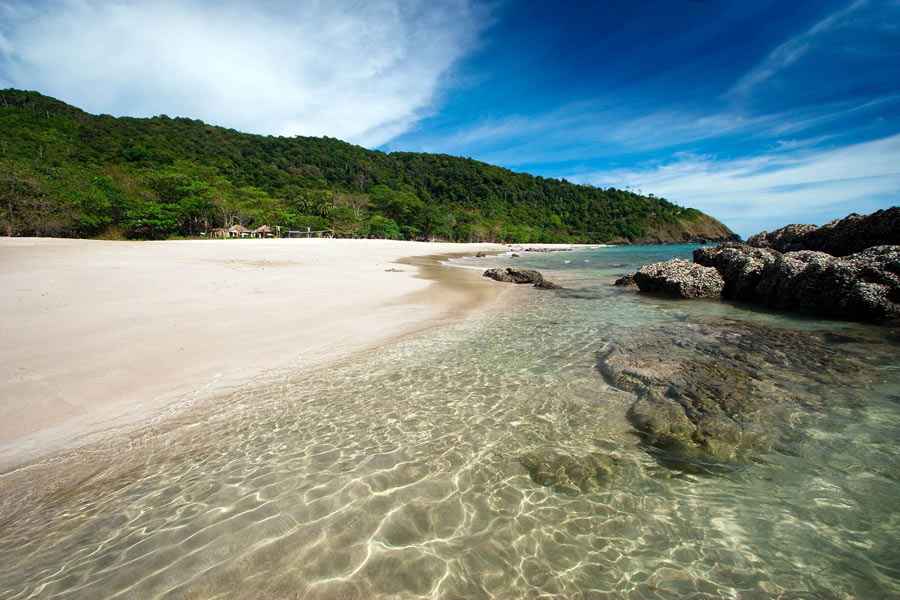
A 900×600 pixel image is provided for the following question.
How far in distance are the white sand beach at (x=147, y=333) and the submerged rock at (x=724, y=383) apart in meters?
4.66

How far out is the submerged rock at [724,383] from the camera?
12.0 feet

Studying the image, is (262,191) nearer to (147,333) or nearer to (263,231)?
(263,231)

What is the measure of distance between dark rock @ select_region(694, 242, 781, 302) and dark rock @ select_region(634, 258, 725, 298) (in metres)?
0.34

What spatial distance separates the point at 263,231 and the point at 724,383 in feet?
219

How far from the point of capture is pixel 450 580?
224cm

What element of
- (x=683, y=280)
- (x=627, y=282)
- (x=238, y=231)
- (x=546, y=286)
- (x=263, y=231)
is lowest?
(x=546, y=286)

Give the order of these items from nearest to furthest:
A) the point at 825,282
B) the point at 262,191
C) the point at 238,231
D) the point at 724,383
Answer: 1. the point at 724,383
2. the point at 825,282
3. the point at 238,231
4. the point at 262,191

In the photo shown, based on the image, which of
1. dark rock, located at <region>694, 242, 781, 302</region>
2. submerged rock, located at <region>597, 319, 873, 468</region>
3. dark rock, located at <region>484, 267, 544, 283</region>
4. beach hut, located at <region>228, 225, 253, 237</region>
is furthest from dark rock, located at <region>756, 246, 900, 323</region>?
beach hut, located at <region>228, 225, 253, 237</region>

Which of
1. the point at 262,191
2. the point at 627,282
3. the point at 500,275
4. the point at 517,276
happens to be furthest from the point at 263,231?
the point at 627,282

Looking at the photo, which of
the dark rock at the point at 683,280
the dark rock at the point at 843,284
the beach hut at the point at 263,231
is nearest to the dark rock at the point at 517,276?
the dark rock at the point at 683,280

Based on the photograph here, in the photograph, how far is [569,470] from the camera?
3285 millimetres

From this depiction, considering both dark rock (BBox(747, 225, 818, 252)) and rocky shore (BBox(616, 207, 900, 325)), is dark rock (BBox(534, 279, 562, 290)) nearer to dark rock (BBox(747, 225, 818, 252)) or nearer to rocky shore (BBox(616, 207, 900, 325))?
rocky shore (BBox(616, 207, 900, 325))

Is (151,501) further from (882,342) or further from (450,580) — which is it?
(882,342)

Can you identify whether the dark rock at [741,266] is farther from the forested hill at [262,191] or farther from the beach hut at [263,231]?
the beach hut at [263,231]
